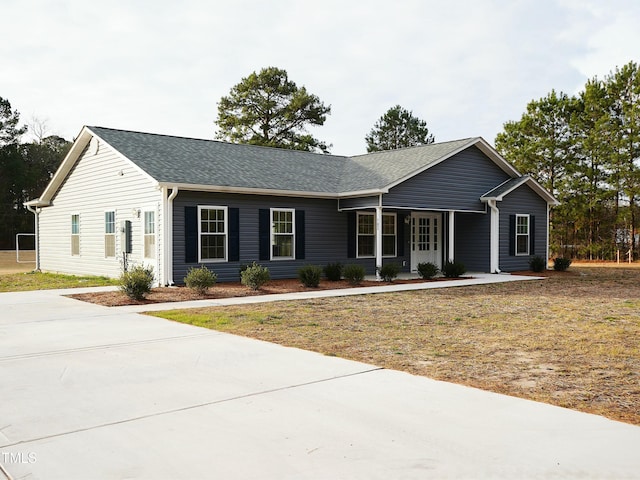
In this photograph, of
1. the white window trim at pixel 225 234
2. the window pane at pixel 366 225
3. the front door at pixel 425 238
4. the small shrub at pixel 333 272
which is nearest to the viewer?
the white window trim at pixel 225 234

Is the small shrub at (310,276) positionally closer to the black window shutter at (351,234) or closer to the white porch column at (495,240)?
the black window shutter at (351,234)

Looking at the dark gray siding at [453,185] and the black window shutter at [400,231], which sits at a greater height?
the dark gray siding at [453,185]

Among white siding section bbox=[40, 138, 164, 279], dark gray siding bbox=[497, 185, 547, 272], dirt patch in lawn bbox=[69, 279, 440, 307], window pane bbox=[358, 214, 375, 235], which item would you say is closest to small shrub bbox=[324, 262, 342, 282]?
dirt patch in lawn bbox=[69, 279, 440, 307]

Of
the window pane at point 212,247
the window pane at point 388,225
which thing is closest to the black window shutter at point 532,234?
the window pane at point 388,225

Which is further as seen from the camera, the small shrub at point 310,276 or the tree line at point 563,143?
the tree line at point 563,143

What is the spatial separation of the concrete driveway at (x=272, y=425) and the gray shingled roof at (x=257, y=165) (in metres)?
9.54

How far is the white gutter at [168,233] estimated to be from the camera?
48.3ft

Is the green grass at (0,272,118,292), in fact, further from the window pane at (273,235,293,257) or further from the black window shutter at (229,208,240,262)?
the window pane at (273,235,293,257)

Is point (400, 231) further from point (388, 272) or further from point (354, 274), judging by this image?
point (354, 274)

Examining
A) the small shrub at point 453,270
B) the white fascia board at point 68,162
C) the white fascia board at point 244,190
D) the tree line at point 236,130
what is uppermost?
the tree line at point 236,130

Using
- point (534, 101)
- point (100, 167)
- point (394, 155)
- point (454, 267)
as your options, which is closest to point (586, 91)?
point (534, 101)

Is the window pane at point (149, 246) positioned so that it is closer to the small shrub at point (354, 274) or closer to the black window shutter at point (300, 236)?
the black window shutter at point (300, 236)

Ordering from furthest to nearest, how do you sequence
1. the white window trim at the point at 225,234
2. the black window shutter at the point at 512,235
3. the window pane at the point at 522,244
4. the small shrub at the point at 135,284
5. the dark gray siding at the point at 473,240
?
the window pane at the point at 522,244 < the black window shutter at the point at 512,235 < the dark gray siding at the point at 473,240 < the white window trim at the point at 225,234 < the small shrub at the point at 135,284

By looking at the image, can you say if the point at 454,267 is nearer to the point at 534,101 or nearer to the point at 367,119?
the point at 534,101
